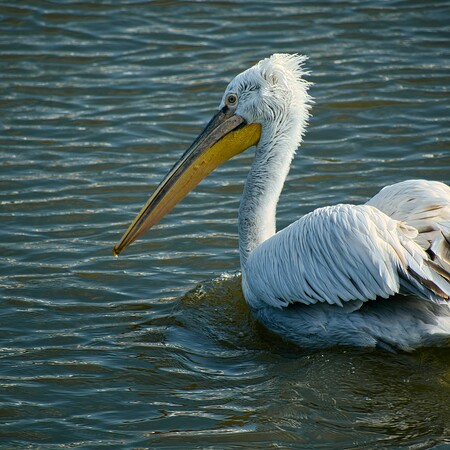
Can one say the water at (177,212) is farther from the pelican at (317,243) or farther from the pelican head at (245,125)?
the pelican head at (245,125)

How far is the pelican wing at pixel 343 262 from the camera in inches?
167

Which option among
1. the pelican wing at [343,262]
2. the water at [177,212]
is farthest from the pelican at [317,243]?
the water at [177,212]

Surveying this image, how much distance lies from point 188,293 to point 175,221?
98 centimetres

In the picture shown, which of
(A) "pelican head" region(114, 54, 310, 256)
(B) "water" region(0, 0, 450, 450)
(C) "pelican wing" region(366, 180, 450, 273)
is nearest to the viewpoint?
(B) "water" region(0, 0, 450, 450)

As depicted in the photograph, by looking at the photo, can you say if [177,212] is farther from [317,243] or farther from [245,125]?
[317,243]

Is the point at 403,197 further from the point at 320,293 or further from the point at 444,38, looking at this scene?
the point at 444,38

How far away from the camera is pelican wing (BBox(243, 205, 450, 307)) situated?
425 centimetres

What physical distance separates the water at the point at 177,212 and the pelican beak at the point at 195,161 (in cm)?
47

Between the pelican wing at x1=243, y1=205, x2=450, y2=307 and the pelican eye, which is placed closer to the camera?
the pelican wing at x1=243, y1=205, x2=450, y2=307

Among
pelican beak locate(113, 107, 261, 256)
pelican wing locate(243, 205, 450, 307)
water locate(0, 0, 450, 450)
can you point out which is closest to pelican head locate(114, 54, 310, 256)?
pelican beak locate(113, 107, 261, 256)

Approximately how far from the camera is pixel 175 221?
20.7 ft

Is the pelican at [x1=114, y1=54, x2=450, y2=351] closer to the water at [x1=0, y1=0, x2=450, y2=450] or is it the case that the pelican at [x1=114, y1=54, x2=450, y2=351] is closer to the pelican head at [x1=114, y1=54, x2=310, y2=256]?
the pelican head at [x1=114, y1=54, x2=310, y2=256]

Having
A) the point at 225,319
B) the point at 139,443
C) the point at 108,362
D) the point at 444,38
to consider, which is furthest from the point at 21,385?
the point at 444,38

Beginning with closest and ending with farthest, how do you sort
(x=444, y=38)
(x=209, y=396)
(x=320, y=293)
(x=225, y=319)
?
(x=209, y=396) → (x=320, y=293) → (x=225, y=319) → (x=444, y=38)
